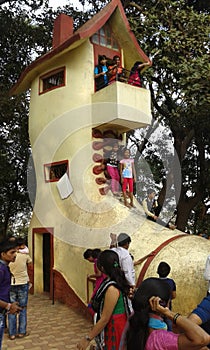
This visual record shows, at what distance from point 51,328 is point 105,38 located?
855 cm

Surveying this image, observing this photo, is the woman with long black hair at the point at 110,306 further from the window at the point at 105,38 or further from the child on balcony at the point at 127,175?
the window at the point at 105,38

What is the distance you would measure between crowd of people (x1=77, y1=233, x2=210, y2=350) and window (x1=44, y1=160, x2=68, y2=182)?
7.30 meters

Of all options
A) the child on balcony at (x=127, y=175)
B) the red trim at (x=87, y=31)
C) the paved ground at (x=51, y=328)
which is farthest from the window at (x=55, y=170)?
the paved ground at (x=51, y=328)

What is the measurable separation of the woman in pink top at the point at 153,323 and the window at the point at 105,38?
390 inches

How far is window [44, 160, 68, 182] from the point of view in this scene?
1076 cm

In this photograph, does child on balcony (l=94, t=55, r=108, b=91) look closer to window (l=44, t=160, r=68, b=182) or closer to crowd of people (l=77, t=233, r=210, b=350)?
window (l=44, t=160, r=68, b=182)

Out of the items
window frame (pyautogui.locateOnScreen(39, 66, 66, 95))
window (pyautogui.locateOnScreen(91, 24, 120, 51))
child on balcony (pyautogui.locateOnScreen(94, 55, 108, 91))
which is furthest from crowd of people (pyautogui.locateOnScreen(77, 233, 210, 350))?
window (pyautogui.locateOnScreen(91, 24, 120, 51))

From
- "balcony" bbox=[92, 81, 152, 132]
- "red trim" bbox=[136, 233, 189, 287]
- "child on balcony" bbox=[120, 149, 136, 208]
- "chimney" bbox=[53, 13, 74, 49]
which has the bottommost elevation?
"red trim" bbox=[136, 233, 189, 287]

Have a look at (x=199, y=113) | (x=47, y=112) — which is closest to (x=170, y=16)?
(x=199, y=113)

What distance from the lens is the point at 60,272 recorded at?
10031mm

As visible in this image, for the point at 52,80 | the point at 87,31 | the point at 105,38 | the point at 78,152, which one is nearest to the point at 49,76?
the point at 52,80

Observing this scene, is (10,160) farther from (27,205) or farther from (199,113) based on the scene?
(199,113)

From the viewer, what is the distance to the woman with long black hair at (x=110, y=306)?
3.37 metres

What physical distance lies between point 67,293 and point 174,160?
10.4 meters
